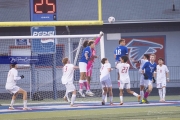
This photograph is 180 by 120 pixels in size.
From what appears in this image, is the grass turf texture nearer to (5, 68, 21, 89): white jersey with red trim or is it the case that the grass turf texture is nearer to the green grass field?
the green grass field

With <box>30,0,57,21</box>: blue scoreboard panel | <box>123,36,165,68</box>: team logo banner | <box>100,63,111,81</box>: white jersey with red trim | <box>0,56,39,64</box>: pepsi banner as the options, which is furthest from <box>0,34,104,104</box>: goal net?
<box>123,36,165,68</box>: team logo banner

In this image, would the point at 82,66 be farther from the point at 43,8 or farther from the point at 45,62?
the point at 43,8

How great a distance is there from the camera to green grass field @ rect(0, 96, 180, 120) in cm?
1683

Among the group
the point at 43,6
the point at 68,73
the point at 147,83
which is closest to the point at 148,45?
the point at 147,83

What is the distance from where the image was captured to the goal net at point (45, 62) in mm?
23844

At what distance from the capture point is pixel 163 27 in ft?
114

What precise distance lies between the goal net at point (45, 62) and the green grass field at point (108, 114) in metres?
4.36

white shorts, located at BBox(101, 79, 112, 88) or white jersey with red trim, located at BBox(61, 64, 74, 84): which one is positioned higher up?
white jersey with red trim, located at BBox(61, 64, 74, 84)

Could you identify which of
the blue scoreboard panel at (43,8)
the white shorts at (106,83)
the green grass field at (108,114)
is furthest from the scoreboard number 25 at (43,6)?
the green grass field at (108,114)

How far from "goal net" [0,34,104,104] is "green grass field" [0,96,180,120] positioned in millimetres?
4361

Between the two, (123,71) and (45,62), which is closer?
(123,71)

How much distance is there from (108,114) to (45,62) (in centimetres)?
666

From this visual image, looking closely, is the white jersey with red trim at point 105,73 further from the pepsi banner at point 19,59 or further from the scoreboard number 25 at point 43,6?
the pepsi banner at point 19,59

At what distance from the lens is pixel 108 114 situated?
18.0m
